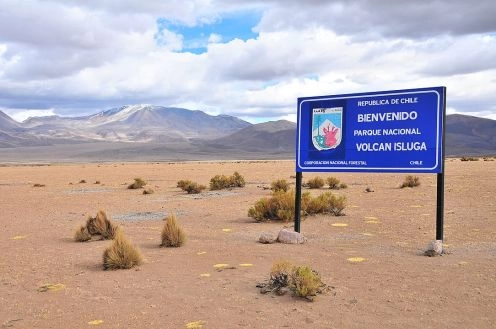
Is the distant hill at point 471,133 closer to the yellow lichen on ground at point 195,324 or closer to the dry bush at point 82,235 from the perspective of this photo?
the dry bush at point 82,235

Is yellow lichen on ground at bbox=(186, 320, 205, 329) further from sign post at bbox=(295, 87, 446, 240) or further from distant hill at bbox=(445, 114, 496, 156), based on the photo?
distant hill at bbox=(445, 114, 496, 156)

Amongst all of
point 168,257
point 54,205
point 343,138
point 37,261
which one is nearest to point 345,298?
point 168,257

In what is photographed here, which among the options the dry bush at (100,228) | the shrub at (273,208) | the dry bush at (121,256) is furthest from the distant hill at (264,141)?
the dry bush at (121,256)

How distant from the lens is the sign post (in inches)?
403

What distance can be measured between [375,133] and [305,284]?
4791 millimetres

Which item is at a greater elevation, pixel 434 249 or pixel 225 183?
pixel 225 183

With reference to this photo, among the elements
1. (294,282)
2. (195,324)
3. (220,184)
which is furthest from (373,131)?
(220,184)

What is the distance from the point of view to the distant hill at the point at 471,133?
158 metres

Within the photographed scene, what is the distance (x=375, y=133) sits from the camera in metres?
11.0

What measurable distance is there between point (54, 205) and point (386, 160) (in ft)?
45.1

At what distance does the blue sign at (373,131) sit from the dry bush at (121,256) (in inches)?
169

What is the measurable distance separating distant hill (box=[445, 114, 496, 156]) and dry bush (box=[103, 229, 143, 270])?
468ft

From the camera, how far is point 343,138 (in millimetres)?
11508

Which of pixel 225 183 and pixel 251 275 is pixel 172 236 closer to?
pixel 251 275
